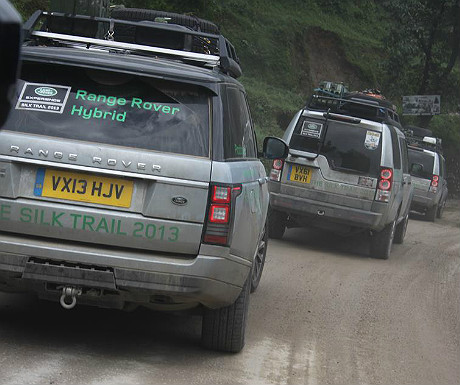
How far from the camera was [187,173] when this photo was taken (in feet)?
17.7

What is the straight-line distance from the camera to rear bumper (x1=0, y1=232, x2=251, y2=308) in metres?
5.30

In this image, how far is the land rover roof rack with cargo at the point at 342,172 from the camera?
12992 millimetres

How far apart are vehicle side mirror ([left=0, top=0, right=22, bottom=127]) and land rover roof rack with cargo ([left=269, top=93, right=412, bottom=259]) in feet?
35.9

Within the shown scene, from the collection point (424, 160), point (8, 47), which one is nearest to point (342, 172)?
point (8, 47)

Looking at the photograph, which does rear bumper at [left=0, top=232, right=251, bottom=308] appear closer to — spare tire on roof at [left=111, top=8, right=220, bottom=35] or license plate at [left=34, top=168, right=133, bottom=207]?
license plate at [left=34, top=168, right=133, bottom=207]

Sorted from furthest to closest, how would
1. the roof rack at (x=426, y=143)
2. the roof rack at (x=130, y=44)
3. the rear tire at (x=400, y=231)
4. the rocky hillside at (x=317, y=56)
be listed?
the rocky hillside at (x=317, y=56) < the roof rack at (x=426, y=143) < the rear tire at (x=400, y=231) < the roof rack at (x=130, y=44)

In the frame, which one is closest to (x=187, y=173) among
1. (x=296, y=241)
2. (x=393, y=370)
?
(x=393, y=370)

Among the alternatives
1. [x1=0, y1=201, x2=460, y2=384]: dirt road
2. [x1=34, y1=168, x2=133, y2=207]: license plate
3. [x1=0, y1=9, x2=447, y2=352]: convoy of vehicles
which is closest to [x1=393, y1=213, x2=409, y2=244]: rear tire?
[x1=0, y1=201, x2=460, y2=384]: dirt road

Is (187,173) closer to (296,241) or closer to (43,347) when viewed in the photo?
(43,347)

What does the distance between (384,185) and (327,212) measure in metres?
0.89

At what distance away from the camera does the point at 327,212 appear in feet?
43.0

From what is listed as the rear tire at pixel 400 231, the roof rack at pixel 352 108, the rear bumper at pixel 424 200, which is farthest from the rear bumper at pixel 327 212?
the rear bumper at pixel 424 200

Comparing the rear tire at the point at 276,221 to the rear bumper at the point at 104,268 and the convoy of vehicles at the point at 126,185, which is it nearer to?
the convoy of vehicles at the point at 126,185

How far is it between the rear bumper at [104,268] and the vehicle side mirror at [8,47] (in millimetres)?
3054
